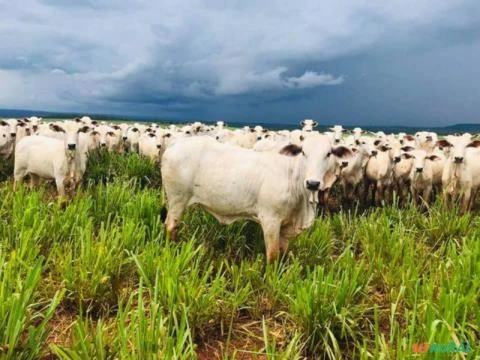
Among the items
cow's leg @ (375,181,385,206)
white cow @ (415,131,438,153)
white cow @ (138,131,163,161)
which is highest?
white cow @ (415,131,438,153)

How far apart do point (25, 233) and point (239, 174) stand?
2.66 meters

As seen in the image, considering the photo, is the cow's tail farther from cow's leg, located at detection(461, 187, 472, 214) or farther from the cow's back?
cow's leg, located at detection(461, 187, 472, 214)

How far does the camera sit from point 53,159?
9992 mm

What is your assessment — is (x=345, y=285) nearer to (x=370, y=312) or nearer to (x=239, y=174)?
(x=370, y=312)

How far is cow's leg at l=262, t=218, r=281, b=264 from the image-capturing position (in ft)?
19.0

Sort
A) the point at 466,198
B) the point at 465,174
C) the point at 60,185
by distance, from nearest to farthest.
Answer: the point at 60,185 → the point at 466,198 → the point at 465,174

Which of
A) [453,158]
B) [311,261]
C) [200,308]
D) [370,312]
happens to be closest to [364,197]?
[453,158]

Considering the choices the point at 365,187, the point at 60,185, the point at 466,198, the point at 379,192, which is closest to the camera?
the point at 60,185

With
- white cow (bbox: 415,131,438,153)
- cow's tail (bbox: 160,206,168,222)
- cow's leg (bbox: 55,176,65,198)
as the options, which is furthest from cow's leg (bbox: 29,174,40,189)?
white cow (bbox: 415,131,438,153)

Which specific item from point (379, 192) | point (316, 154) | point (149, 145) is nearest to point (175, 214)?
point (316, 154)

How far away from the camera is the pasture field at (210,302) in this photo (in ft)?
10.6

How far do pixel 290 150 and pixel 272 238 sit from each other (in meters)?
1.13

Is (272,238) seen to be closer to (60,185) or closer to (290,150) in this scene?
(290,150)

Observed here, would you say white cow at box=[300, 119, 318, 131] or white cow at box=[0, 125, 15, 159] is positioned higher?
white cow at box=[300, 119, 318, 131]
